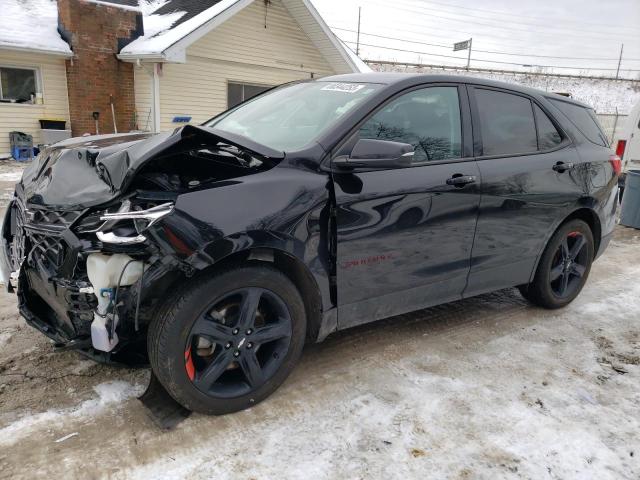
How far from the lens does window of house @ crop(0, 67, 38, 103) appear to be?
13025 millimetres

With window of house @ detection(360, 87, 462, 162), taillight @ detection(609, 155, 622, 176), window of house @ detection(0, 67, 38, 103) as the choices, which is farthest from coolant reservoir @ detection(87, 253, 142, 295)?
window of house @ detection(0, 67, 38, 103)

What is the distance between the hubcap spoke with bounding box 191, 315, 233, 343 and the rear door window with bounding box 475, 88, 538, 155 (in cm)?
215

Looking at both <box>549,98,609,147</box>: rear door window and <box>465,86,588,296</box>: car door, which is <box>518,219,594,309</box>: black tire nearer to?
<box>465,86,588,296</box>: car door

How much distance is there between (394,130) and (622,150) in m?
8.09

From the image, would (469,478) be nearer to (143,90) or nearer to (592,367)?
(592,367)

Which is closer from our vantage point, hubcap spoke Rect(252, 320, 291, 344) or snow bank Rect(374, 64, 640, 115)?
hubcap spoke Rect(252, 320, 291, 344)

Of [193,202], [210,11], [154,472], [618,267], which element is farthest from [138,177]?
[210,11]

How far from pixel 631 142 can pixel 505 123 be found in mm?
7058

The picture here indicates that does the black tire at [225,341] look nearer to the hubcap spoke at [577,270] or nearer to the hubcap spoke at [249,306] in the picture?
the hubcap spoke at [249,306]

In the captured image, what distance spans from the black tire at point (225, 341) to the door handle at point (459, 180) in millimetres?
1264

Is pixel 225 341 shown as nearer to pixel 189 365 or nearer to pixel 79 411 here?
pixel 189 365

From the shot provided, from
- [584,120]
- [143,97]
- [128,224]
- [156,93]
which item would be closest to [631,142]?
[584,120]

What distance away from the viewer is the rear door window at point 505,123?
3.54m

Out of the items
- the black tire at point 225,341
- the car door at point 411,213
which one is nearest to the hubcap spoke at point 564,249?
the car door at point 411,213
